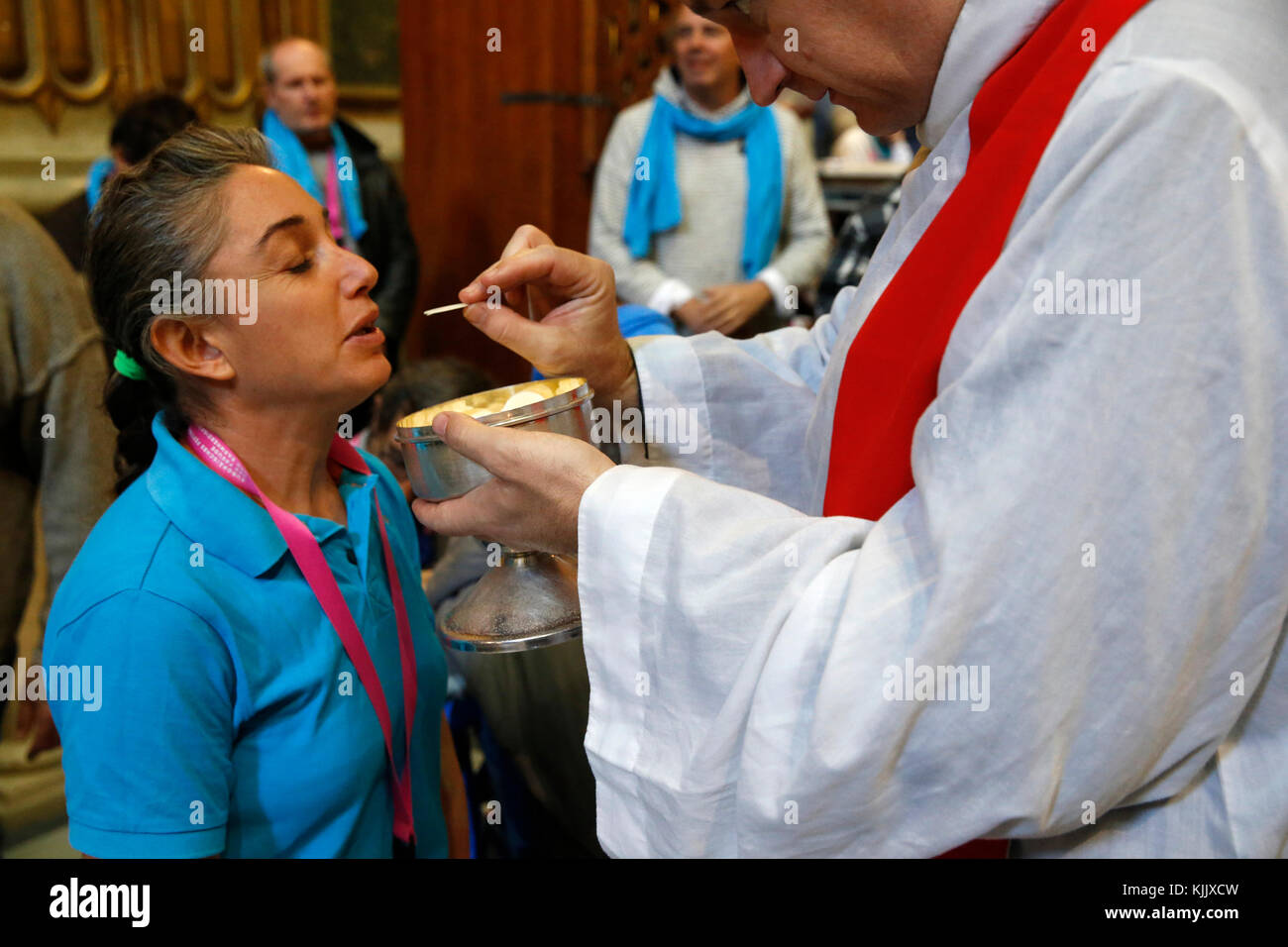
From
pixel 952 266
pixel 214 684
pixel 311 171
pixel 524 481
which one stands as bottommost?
pixel 214 684

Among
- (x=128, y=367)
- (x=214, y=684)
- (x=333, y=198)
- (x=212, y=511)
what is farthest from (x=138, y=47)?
(x=214, y=684)

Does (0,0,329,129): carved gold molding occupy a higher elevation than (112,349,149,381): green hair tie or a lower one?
higher

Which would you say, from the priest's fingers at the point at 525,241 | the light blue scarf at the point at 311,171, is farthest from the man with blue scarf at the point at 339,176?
the priest's fingers at the point at 525,241

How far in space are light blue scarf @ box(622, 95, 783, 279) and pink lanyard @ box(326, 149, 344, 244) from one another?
3.40 ft

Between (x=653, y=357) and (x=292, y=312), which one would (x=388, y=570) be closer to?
(x=292, y=312)

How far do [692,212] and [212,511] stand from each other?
2.80 metres

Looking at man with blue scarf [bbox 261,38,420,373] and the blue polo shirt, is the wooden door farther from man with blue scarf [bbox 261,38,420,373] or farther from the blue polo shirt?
the blue polo shirt

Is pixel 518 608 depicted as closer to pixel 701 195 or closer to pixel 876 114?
pixel 876 114

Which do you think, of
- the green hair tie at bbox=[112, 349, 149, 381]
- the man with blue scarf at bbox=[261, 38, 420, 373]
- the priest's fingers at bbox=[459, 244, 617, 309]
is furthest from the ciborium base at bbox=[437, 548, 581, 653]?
the man with blue scarf at bbox=[261, 38, 420, 373]

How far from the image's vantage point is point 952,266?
119cm

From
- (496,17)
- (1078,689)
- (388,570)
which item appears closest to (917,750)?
(1078,689)

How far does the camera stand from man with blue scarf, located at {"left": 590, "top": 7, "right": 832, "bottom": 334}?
3932mm

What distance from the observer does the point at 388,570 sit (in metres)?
1.79

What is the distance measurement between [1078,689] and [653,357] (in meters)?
0.95
